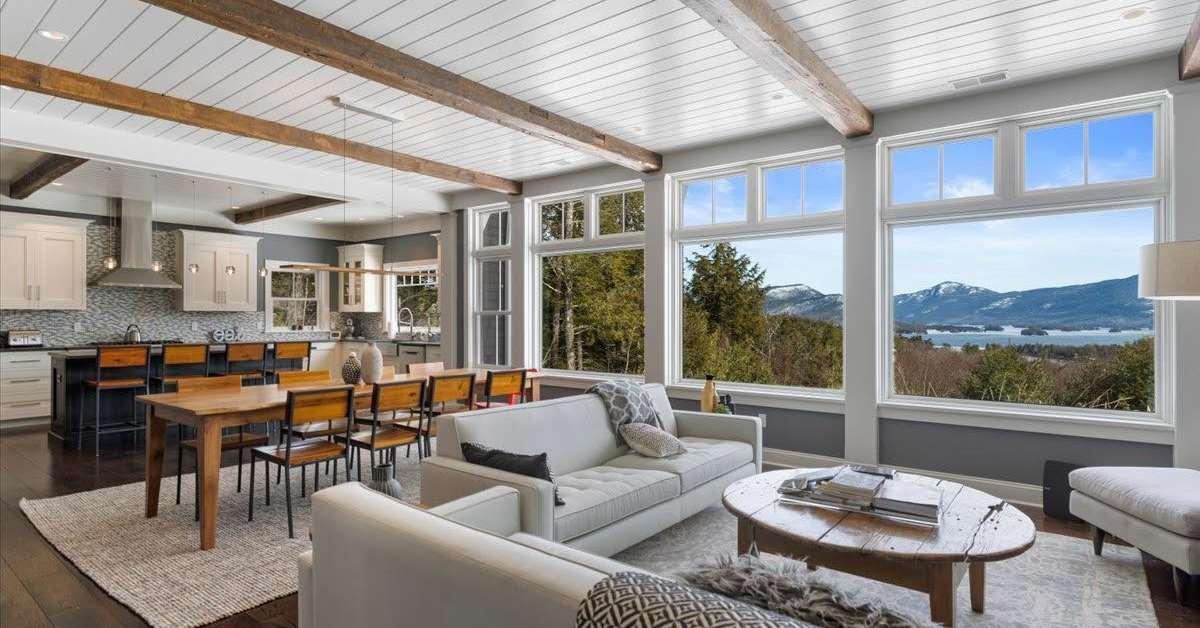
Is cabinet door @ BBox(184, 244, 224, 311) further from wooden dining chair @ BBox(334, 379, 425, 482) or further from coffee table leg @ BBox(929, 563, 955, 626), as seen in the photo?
coffee table leg @ BBox(929, 563, 955, 626)

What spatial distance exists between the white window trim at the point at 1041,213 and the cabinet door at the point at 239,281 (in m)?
8.35

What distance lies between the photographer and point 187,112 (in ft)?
14.3

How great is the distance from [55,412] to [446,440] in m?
5.80

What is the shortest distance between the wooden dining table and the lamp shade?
14.4 feet

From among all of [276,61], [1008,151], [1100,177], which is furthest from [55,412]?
[1100,177]

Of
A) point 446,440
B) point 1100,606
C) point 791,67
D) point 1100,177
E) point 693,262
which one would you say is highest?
point 791,67

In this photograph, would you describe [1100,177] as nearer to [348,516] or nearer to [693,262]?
[693,262]

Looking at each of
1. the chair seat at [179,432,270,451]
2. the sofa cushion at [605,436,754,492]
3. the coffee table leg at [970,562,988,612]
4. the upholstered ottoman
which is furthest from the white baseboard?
the chair seat at [179,432,270,451]

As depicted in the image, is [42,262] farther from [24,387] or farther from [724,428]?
[724,428]

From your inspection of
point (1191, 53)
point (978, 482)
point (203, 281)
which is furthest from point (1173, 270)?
point (203, 281)

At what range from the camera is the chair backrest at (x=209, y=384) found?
4145mm

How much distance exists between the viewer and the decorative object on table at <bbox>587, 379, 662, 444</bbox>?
3785 millimetres

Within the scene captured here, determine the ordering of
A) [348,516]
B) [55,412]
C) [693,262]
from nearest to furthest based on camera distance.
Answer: [348,516] < [693,262] < [55,412]

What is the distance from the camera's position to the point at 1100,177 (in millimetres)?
4004
